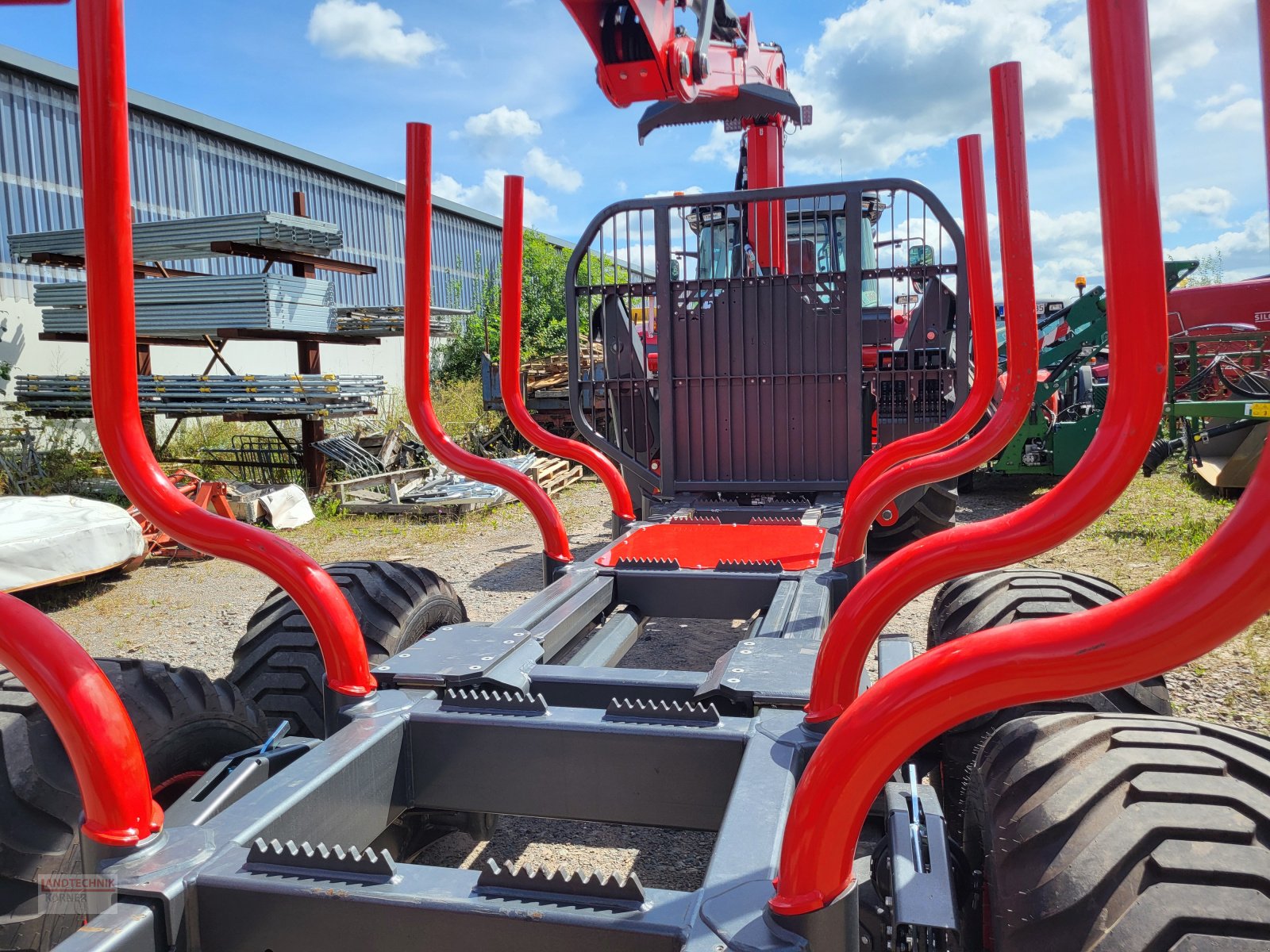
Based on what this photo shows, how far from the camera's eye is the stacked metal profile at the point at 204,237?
9891 mm

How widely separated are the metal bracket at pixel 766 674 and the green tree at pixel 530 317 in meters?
17.0

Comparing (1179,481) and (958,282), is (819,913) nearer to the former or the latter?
(958,282)

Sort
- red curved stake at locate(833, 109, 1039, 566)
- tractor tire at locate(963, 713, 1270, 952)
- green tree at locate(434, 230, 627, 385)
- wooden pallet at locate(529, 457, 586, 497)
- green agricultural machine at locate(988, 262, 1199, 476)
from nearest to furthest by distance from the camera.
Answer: tractor tire at locate(963, 713, 1270, 952), red curved stake at locate(833, 109, 1039, 566), green agricultural machine at locate(988, 262, 1199, 476), wooden pallet at locate(529, 457, 586, 497), green tree at locate(434, 230, 627, 385)

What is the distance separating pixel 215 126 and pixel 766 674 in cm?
1673

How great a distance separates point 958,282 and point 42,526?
6.05 m

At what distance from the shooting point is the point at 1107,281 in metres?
1.15

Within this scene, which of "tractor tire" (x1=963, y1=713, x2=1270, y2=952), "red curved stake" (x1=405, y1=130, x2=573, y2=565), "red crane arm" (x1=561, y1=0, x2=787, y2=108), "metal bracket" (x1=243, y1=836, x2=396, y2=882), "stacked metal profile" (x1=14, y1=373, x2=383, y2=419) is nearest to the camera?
"tractor tire" (x1=963, y1=713, x2=1270, y2=952)

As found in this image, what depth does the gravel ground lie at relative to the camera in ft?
10.3

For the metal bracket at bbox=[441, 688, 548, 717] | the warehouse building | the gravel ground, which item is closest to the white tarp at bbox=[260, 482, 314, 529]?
the gravel ground

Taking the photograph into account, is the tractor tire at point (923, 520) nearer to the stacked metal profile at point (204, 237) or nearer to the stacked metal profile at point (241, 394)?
the stacked metal profile at point (241, 394)

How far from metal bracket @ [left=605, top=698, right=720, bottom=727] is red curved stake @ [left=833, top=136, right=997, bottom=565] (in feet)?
3.96

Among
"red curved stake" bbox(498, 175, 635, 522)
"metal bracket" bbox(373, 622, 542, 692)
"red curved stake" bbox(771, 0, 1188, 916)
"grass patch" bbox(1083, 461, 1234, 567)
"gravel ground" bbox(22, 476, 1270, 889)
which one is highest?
"red curved stake" bbox(498, 175, 635, 522)

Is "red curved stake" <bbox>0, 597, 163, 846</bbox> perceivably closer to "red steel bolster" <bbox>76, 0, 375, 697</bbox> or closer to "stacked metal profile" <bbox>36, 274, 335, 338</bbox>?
"red steel bolster" <bbox>76, 0, 375, 697</bbox>

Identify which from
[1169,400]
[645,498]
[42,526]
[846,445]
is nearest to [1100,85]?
[846,445]
